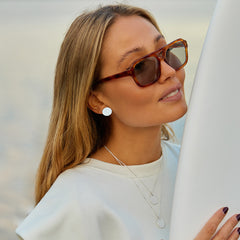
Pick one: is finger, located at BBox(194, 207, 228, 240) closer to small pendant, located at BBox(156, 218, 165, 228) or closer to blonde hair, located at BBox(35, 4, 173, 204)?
small pendant, located at BBox(156, 218, 165, 228)

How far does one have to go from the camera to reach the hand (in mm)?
1190

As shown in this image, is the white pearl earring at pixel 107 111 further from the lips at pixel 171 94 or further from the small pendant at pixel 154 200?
the small pendant at pixel 154 200

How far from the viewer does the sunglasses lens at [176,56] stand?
1358 millimetres

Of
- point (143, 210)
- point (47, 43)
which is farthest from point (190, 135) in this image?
point (47, 43)

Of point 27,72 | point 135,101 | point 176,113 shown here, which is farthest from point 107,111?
point 27,72

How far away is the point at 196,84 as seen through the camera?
50.4 inches

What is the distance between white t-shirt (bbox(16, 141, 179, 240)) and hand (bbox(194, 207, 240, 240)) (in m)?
0.22

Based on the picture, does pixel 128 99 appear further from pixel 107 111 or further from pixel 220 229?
pixel 220 229

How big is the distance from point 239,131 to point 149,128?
1.05 feet

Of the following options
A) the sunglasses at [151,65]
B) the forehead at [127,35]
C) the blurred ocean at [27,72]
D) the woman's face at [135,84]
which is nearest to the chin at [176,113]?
the woman's face at [135,84]

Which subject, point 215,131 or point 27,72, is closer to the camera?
point 215,131

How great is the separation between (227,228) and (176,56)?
21.5 inches

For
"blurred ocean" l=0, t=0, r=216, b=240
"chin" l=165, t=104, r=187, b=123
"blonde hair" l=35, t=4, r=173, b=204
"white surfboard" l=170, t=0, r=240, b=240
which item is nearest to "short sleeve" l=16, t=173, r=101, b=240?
"blonde hair" l=35, t=4, r=173, b=204

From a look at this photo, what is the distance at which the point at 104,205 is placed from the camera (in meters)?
1.38
